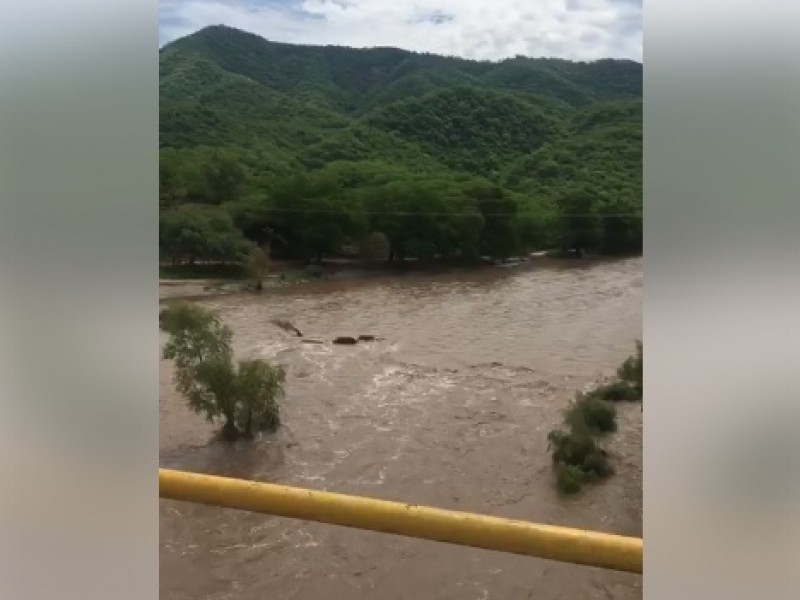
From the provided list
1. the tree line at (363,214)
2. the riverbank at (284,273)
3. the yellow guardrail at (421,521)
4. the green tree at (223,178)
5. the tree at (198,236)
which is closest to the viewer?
the yellow guardrail at (421,521)

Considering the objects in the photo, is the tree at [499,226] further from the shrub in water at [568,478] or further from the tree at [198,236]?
the tree at [198,236]

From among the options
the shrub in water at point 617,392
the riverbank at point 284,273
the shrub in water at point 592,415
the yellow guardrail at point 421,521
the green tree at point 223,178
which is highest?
the green tree at point 223,178

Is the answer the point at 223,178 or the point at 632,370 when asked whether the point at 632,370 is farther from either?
the point at 223,178

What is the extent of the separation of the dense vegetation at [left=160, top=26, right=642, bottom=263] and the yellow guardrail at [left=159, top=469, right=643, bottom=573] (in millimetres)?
2635

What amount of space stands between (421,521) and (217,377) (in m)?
3.34

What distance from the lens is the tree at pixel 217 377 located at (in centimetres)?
403

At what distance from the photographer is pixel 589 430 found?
3.79 metres

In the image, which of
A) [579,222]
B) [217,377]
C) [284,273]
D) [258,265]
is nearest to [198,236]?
[258,265]

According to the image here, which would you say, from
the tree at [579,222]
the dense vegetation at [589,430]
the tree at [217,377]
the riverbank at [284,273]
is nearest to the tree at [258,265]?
the riverbank at [284,273]

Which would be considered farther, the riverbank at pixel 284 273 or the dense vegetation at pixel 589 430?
the riverbank at pixel 284 273

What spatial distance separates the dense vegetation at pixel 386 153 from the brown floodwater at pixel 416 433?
288 millimetres

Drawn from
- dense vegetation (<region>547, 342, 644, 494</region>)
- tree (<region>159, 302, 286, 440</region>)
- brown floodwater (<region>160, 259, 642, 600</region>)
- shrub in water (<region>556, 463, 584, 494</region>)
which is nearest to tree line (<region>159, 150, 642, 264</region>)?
brown floodwater (<region>160, 259, 642, 600</region>)

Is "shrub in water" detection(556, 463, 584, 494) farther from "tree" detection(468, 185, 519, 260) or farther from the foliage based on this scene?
"tree" detection(468, 185, 519, 260)

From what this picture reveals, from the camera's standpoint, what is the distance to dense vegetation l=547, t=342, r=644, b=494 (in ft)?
11.7
